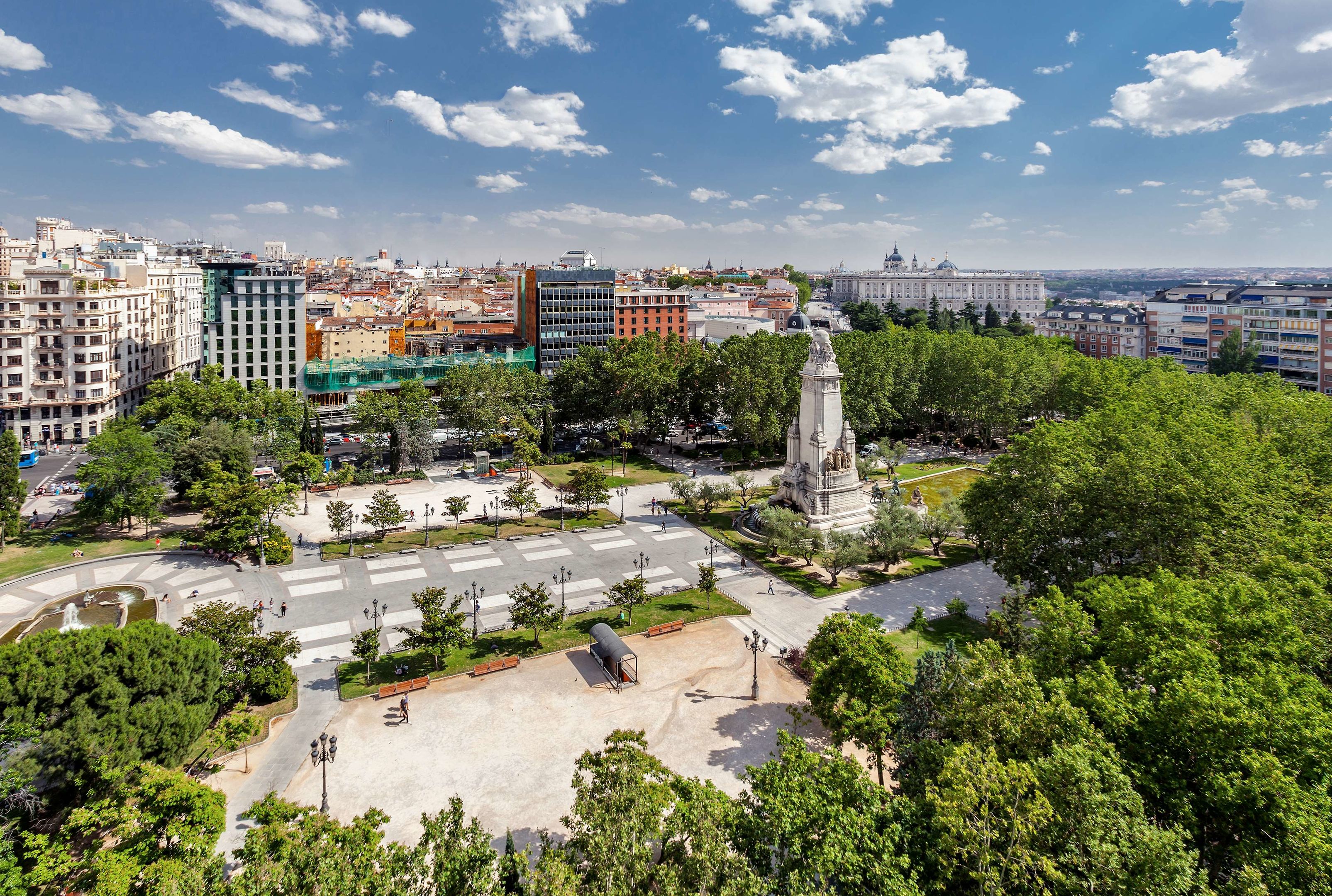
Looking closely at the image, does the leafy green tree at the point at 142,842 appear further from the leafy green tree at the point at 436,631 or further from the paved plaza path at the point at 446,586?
the leafy green tree at the point at 436,631

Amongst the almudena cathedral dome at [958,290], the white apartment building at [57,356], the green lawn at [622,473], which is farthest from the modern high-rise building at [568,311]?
the almudena cathedral dome at [958,290]

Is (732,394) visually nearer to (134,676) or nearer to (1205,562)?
(1205,562)

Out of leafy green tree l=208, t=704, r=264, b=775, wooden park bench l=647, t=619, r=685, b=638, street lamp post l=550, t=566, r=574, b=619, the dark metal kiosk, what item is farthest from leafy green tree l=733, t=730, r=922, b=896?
street lamp post l=550, t=566, r=574, b=619

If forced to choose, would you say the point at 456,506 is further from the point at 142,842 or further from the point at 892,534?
the point at 142,842

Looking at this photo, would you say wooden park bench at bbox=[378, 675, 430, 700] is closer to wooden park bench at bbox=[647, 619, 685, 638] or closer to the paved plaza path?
the paved plaza path

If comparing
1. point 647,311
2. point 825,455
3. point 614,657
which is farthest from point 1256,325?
point 614,657

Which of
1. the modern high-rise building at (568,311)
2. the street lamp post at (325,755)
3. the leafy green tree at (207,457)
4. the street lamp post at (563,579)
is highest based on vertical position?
the modern high-rise building at (568,311)

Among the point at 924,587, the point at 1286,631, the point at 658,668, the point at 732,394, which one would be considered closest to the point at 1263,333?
the point at 732,394

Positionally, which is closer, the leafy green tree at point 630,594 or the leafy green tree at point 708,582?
the leafy green tree at point 630,594
